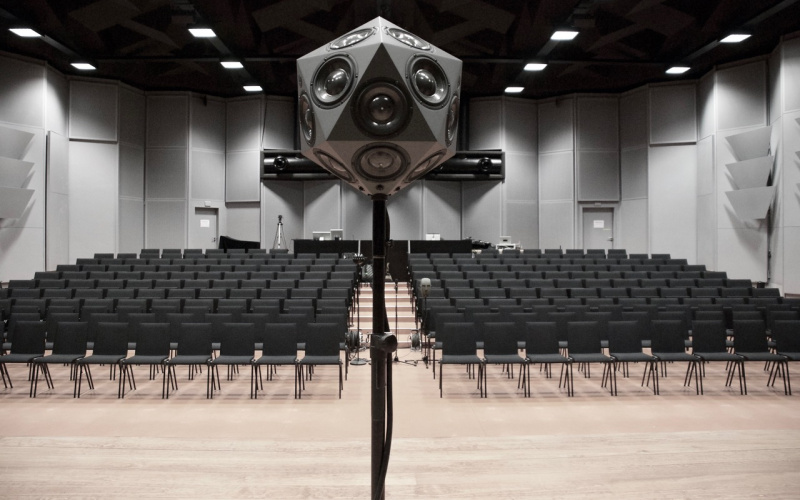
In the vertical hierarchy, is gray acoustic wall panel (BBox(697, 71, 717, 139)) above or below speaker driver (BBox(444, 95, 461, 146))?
Result: above

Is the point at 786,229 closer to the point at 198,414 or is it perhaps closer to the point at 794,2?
the point at 794,2

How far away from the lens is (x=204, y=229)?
14117 mm

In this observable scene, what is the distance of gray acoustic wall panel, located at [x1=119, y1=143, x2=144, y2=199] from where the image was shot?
→ 42.8 feet

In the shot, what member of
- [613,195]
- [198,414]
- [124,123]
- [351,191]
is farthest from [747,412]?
[124,123]

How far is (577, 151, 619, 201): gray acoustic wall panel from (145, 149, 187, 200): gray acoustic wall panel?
37.8ft

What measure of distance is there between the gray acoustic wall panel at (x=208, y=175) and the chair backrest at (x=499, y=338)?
34.8 ft

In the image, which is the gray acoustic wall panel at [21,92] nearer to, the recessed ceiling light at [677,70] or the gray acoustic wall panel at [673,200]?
the recessed ceiling light at [677,70]

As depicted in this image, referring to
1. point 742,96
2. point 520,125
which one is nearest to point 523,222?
point 520,125

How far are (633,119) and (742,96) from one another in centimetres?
289

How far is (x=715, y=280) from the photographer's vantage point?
28.2ft

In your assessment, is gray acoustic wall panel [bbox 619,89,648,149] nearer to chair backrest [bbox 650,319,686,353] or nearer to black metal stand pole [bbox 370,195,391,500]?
chair backrest [bbox 650,319,686,353]

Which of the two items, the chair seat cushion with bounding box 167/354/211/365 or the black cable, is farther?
the chair seat cushion with bounding box 167/354/211/365

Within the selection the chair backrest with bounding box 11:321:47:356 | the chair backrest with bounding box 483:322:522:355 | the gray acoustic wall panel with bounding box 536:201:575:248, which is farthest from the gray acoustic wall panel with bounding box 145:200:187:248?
the chair backrest with bounding box 483:322:522:355

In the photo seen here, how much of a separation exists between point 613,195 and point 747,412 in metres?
10.3
